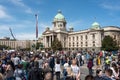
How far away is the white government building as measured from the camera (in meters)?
126

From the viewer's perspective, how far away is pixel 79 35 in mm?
140625

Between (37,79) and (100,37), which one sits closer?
(37,79)

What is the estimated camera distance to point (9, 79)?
1135cm

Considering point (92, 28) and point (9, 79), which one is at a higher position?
point (92, 28)

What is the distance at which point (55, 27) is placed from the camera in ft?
483

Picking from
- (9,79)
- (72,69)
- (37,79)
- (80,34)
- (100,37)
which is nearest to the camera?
(37,79)

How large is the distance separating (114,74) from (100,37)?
113696 mm

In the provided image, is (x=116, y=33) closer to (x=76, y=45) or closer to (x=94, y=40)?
(x=94, y=40)

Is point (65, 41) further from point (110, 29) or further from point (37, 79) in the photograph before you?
point (37, 79)

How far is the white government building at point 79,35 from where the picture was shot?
125562 millimetres

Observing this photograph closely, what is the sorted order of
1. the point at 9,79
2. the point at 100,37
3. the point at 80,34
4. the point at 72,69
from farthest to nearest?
the point at 80,34, the point at 100,37, the point at 72,69, the point at 9,79

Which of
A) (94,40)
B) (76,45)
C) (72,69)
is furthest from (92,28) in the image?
(72,69)

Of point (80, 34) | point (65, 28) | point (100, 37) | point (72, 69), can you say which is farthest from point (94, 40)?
point (72, 69)

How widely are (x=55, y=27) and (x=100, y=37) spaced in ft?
103
